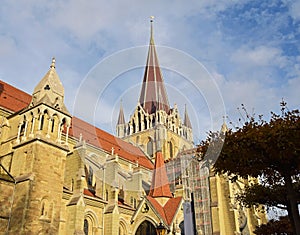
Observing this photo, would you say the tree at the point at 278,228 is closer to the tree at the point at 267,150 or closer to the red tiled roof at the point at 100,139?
the tree at the point at 267,150

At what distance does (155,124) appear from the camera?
41.5 m

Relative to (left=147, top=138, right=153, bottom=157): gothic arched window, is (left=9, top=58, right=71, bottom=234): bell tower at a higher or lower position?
lower

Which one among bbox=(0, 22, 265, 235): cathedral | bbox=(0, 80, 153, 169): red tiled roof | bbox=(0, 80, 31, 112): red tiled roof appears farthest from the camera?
bbox=(0, 80, 153, 169): red tiled roof

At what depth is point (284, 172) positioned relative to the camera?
34.7 feet

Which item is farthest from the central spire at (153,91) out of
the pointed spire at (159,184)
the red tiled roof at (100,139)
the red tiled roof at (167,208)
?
the red tiled roof at (167,208)

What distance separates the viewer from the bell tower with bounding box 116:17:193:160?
40656mm

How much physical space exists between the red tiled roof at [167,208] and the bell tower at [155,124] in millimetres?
15845

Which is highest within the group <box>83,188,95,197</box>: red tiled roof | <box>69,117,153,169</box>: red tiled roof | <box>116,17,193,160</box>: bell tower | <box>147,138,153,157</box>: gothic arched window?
<box>116,17,193,160</box>: bell tower

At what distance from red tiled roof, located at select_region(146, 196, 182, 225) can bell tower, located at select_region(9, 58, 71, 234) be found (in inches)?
316

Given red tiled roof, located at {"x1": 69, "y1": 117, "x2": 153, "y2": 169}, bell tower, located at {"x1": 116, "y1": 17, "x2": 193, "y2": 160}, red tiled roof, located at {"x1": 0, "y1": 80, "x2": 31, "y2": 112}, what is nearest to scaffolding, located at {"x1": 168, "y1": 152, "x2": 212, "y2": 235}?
red tiled roof, located at {"x1": 69, "y1": 117, "x2": 153, "y2": 169}

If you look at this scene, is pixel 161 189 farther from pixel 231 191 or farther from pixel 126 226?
pixel 231 191

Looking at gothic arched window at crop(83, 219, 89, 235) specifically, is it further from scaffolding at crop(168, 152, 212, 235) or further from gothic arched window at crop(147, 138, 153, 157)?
gothic arched window at crop(147, 138, 153, 157)

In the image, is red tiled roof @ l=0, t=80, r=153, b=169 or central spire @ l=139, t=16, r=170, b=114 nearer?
red tiled roof @ l=0, t=80, r=153, b=169

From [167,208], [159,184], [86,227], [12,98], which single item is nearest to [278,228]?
[167,208]
